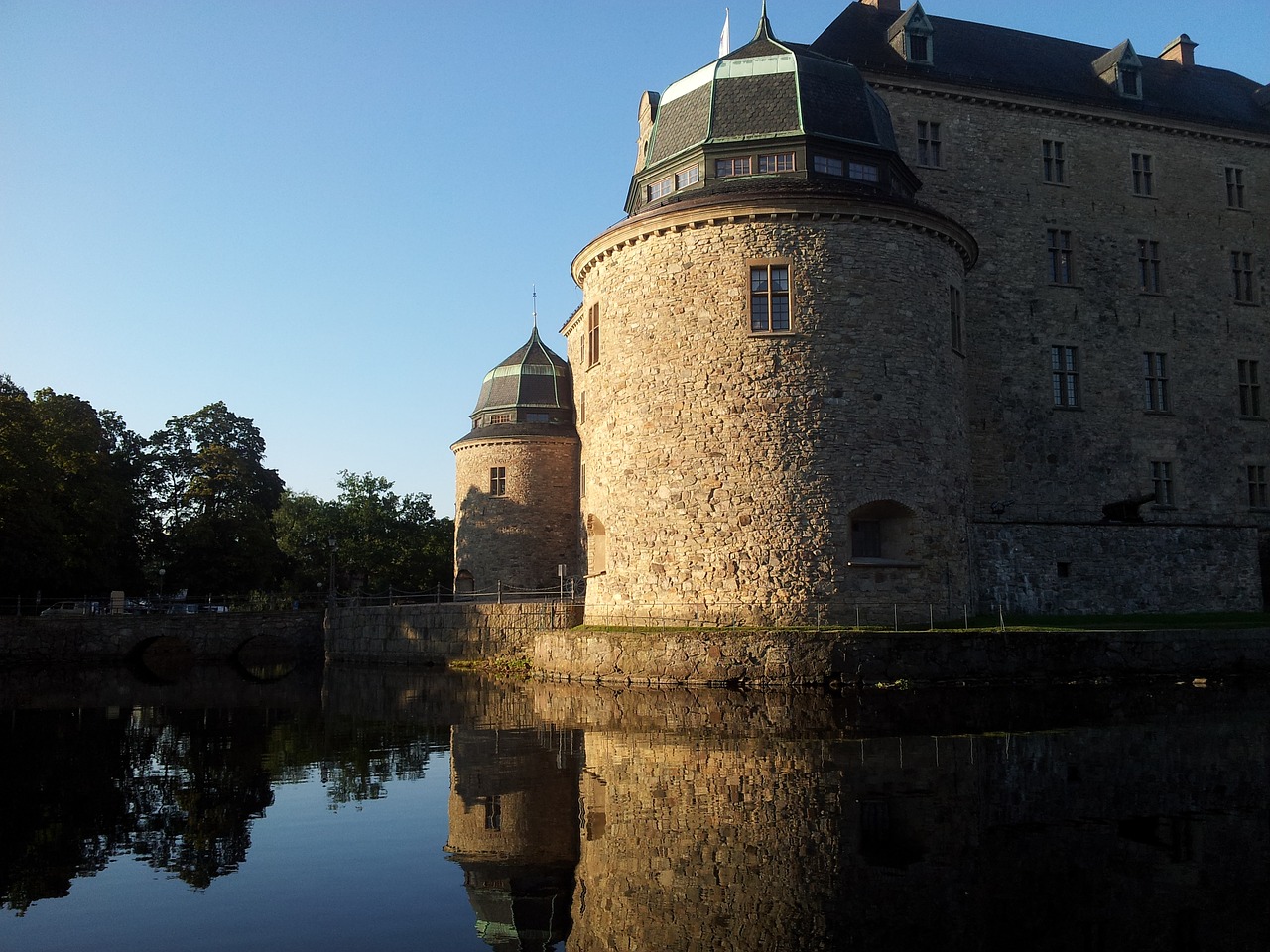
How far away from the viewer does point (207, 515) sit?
48.9m

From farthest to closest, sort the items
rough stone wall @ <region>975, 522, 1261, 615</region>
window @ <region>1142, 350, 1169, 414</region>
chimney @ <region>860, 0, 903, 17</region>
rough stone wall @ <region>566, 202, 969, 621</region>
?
1. chimney @ <region>860, 0, 903, 17</region>
2. window @ <region>1142, 350, 1169, 414</region>
3. rough stone wall @ <region>975, 522, 1261, 615</region>
4. rough stone wall @ <region>566, 202, 969, 621</region>

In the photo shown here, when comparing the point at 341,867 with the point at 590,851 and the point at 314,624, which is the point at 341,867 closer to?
the point at 590,851

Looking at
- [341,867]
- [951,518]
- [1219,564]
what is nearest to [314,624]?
[951,518]

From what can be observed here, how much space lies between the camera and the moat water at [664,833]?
608cm

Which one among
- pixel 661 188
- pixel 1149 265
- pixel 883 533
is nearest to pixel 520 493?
pixel 661 188

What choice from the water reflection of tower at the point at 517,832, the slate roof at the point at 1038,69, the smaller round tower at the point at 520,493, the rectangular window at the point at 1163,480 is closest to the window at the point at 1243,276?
the slate roof at the point at 1038,69

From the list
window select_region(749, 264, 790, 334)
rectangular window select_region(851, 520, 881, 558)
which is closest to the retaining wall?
rectangular window select_region(851, 520, 881, 558)

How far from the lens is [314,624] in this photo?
39.8m

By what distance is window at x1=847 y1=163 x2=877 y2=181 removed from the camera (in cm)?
2305

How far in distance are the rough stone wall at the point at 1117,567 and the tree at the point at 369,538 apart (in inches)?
1290

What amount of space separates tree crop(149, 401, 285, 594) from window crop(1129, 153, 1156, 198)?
38.2 meters

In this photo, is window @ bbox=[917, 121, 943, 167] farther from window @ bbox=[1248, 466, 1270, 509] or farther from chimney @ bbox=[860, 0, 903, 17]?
window @ bbox=[1248, 466, 1270, 509]

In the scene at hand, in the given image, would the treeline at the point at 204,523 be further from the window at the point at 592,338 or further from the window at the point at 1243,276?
the window at the point at 1243,276

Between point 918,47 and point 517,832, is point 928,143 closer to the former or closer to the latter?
point 918,47
